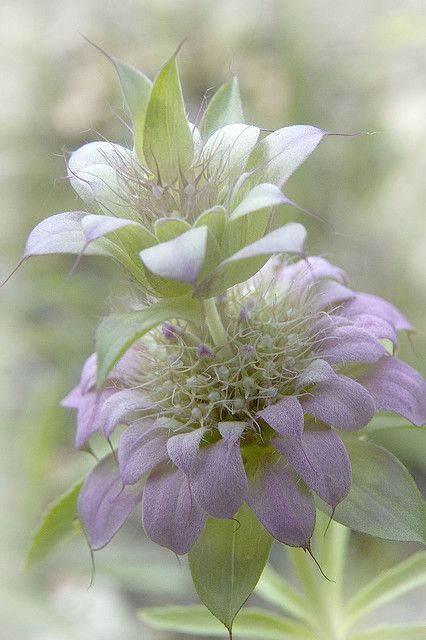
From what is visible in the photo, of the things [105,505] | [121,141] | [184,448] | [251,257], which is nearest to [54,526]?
[105,505]

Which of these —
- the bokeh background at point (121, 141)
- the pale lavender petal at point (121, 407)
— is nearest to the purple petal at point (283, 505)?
the pale lavender petal at point (121, 407)

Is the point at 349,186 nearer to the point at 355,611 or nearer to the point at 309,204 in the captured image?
the point at 309,204

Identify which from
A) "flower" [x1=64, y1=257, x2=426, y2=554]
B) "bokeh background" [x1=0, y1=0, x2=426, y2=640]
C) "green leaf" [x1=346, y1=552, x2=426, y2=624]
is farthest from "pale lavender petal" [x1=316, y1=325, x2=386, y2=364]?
"bokeh background" [x1=0, y1=0, x2=426, y2=640]

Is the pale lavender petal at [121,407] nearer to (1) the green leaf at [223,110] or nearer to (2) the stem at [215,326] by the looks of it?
(2) the stem at [215,326]

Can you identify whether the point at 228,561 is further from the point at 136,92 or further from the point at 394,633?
the point at 136,92

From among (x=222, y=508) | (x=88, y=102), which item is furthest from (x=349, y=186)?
(x=222, y=508)
